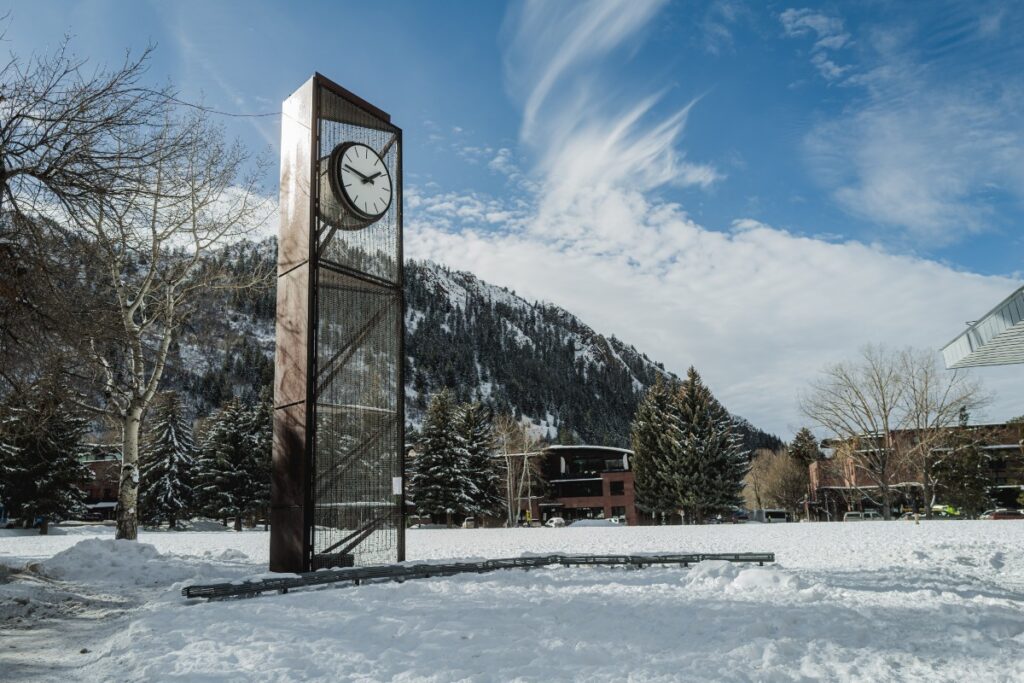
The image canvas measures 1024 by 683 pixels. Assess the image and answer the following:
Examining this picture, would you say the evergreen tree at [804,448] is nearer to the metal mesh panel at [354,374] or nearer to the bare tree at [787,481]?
the bare tree at [787,481]

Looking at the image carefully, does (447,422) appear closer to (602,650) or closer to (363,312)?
(363,312)

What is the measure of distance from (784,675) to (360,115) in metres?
13.2

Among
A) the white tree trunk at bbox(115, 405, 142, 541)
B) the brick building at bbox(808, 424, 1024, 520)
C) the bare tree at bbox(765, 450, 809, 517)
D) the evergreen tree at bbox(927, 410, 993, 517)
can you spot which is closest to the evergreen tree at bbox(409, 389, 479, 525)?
the brick building at bbox(808, 424, 1024, 520)

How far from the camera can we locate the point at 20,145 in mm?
7484

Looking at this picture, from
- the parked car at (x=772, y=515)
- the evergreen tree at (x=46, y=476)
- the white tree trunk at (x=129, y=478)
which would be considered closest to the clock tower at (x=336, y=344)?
the white tree trunk at (x=129, y=478)

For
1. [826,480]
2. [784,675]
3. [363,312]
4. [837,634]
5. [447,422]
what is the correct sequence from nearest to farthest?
[784,675] → [837,634] → [363,312] → [447,422] → [826,480]

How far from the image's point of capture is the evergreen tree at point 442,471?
49.8 meters

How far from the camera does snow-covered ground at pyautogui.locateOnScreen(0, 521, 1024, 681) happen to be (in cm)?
634

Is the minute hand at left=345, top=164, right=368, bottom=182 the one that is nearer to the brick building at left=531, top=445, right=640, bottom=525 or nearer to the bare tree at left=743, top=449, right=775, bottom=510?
the brick building at left=531, top=445, right=640, bottom=525

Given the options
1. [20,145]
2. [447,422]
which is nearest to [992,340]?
[20,145]

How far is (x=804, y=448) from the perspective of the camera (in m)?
70.6

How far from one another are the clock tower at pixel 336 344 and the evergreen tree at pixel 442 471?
3585cm

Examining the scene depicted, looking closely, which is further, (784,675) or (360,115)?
(360,115)

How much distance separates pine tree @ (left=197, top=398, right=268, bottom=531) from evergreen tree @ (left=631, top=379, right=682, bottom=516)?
2655cm
